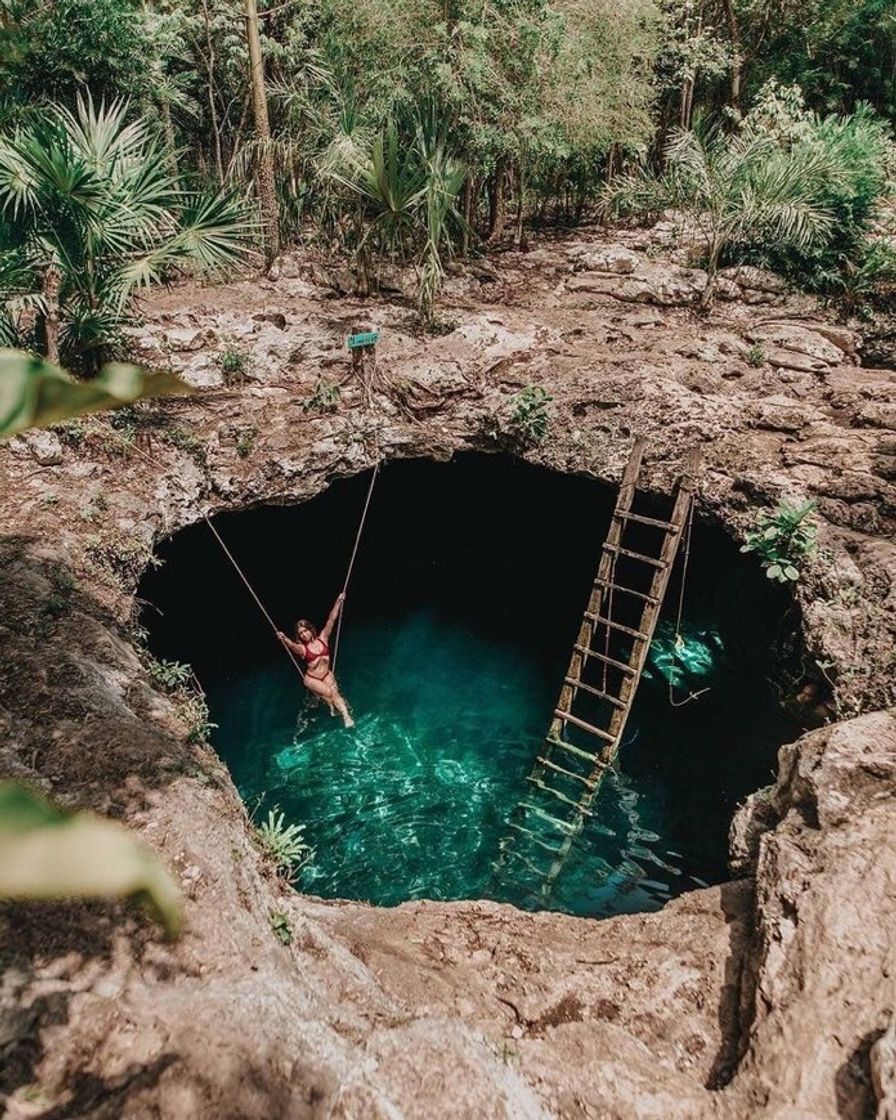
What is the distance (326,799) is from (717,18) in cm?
1682

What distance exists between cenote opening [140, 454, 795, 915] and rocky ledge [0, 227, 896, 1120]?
163cm

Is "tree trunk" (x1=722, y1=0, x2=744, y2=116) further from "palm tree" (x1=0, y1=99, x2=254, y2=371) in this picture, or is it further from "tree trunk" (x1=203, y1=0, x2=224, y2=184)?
"palm tree" (x1=0, y1=99, x2=254, y2=371)

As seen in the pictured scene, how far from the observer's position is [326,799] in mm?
8289

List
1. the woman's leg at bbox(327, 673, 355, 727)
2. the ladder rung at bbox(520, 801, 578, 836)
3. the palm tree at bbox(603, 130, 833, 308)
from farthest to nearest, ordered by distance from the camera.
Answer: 1. the palm tree at bbox(603, 130, 833, 308)
2. the woman's leg at bbox(327, 673, 355, 727)
3. the ladder rung at bbox(520, 801, 578, 836)

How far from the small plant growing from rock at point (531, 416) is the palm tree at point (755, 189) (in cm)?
345

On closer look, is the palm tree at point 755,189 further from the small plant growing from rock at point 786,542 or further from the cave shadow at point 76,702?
the cave shadow at point 76,702

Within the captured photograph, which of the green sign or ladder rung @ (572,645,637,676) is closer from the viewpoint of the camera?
ladder rung @ (572,645,637,676)

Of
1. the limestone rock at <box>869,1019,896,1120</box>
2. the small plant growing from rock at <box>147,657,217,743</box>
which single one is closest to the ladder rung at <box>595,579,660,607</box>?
the small plant growing from rock at <box>147,657,217,743</box>

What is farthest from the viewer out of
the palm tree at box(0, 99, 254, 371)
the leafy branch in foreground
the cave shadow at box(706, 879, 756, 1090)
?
the palm tree at box(0, 99, 254, 371)

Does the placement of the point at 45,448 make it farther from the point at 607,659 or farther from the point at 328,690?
the point at 607,659

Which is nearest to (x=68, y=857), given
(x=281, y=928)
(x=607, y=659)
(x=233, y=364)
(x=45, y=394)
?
(x=45, y=394)

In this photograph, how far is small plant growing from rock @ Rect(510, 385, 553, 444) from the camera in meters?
7.64

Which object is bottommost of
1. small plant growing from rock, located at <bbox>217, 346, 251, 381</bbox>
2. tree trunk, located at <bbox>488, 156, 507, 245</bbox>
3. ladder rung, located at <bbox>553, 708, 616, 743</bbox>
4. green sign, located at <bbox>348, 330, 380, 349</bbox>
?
ladder rung, located at <bbox>553, 708, 616, 743</bbox>

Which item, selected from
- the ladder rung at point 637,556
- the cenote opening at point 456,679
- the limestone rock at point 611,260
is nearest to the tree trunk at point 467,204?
the limestone rock at point 611,260
